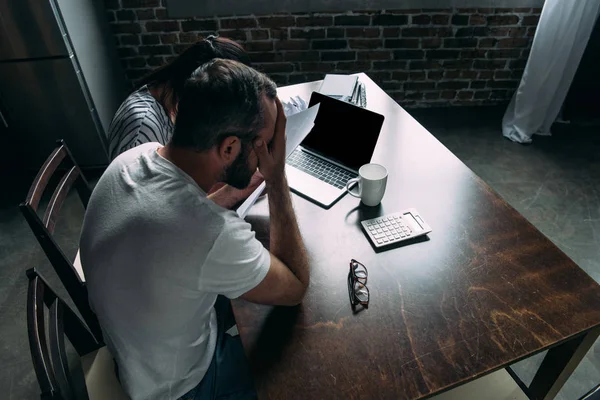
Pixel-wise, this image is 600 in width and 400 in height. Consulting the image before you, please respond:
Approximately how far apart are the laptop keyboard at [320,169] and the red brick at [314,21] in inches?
64.9

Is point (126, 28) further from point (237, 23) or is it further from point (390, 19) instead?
point (390, 19)

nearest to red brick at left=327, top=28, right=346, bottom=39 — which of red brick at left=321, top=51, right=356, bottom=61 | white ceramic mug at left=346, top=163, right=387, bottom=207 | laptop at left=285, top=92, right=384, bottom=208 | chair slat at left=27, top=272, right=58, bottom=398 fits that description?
red brick at left=321, top=51, right=356, bottom=61

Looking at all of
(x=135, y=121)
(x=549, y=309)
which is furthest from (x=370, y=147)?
(x=135, y=121)

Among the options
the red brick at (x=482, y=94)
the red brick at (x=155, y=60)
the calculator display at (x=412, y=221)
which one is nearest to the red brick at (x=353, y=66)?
the red brick at (x=482, y=94)

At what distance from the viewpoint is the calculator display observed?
110 cm

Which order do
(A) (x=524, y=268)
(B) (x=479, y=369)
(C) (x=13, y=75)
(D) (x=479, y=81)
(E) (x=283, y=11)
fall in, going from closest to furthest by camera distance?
(B) (x=479, y=369) → (A) (x=524, y=268) → (C) (x=13, y=75) → (E) (x=283, y=11) → (D) (x=479, y=81)

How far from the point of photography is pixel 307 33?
2.76m

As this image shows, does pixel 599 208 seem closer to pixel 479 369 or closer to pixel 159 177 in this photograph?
pixel 479 369

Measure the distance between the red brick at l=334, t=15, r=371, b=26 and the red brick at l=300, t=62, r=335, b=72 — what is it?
0.29 meters

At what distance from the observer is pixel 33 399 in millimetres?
1517

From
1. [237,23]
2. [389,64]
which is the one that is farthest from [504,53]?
[237,23]

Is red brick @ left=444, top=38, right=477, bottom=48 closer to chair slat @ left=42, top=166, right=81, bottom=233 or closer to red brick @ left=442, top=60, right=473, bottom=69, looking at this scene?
red brick @ left=442, top=60, right=473, bottom=69

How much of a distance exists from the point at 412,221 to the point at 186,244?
2.13ft

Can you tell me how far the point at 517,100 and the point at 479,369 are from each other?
2.54 metres
